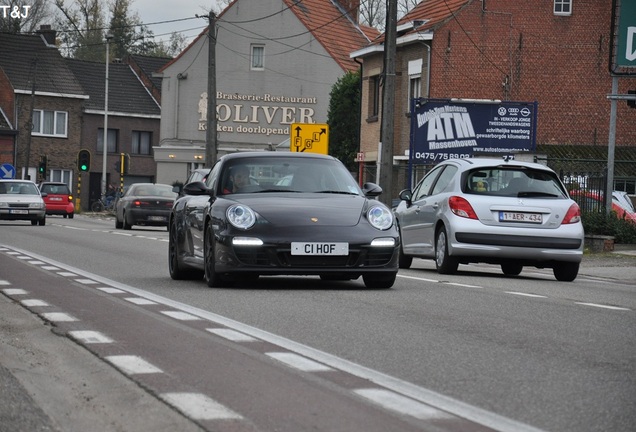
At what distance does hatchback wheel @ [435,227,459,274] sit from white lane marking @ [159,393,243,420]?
11446 millimetres

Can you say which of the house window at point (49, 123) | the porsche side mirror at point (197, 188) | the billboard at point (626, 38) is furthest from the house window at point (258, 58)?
the porsche side mirror at point (197, 188)

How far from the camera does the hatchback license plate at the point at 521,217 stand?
17516mm

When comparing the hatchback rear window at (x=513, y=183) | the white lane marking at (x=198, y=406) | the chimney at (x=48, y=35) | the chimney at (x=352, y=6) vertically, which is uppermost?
the chimney at (x=352, y=6)

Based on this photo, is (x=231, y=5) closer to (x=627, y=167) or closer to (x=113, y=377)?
(x=627, y=167)

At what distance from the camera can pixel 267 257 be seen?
1359 centimetres

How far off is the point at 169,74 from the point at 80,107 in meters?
13.0

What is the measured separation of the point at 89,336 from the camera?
31.0 feet

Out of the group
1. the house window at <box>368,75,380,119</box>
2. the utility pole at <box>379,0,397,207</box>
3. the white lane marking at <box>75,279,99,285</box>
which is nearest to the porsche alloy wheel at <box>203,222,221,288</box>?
the white lane marking at <box>75,279,99,285</box>

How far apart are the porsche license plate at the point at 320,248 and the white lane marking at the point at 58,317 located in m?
3.00

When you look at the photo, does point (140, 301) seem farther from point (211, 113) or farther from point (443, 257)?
point (211, 113)

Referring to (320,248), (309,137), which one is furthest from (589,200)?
(320,248)

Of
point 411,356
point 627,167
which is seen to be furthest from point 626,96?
point 411,356

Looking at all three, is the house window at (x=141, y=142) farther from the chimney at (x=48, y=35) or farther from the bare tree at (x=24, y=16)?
the bare tree at (x=24, y=16)

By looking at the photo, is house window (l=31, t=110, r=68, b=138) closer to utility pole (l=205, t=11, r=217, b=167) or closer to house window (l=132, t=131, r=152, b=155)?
house window (l=132, t=131, r=152, b=155)
